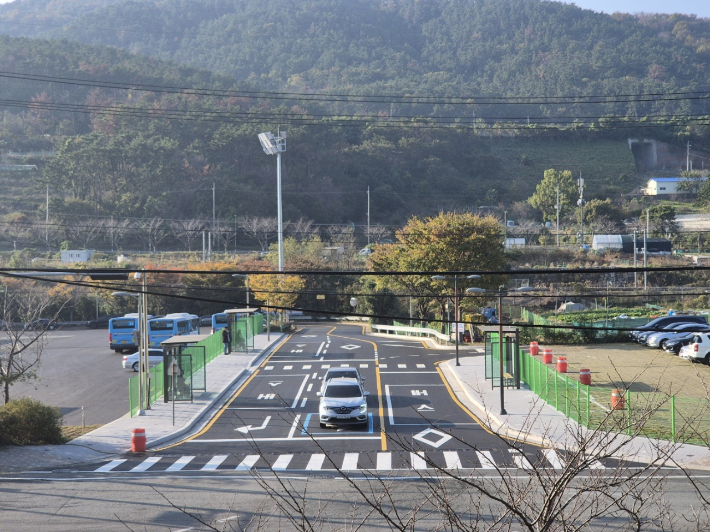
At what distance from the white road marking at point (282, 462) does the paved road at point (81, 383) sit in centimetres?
1001

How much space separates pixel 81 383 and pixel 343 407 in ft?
58.0

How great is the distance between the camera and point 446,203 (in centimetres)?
10925

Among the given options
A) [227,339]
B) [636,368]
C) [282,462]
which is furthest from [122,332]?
[636,368]

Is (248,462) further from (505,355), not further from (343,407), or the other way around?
(505,355)

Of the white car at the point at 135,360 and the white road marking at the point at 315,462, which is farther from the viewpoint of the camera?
the white car at the point at 135,360

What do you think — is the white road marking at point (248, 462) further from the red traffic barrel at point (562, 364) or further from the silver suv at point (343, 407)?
the red traffic barrel at point (562, 364)

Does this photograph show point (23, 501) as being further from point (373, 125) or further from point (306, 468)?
point (373, 125)

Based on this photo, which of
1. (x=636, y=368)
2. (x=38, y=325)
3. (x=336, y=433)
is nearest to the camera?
(x=336, y=433)

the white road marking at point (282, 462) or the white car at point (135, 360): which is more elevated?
the white road marking at point (282, 462)

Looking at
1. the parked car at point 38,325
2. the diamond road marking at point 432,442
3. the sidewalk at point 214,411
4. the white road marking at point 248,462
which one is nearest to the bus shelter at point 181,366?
the sidewalk at point 214,411

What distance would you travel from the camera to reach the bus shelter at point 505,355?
93.7 feet

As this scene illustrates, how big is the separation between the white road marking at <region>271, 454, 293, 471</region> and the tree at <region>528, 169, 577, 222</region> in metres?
86.2

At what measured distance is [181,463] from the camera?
61.5 ft

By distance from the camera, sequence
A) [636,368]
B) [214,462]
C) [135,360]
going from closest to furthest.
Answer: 1. [214,462]
2. [636,368]
3. [135,360]
